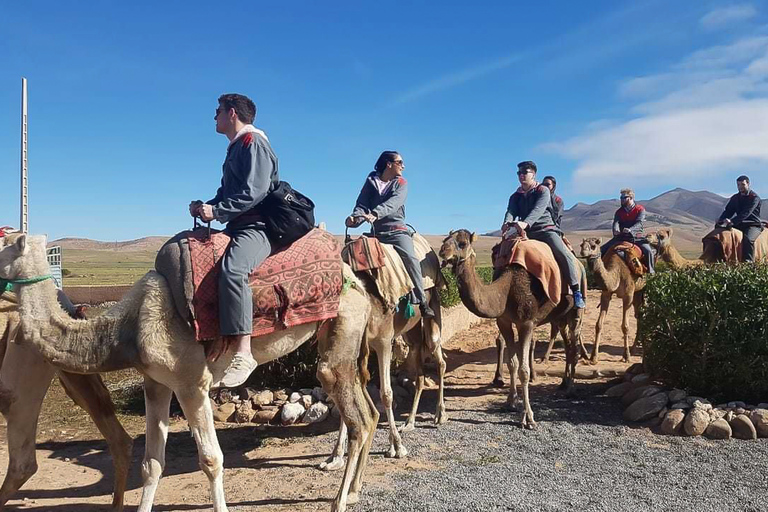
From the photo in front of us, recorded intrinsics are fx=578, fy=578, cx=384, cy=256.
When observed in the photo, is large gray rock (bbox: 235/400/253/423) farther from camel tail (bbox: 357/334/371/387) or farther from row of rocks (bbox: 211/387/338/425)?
camel tail (bbox: 357/334/371/387)

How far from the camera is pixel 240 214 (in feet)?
13.8

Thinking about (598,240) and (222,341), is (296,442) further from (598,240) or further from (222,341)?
(598,240)

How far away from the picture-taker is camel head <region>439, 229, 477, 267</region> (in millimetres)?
7098

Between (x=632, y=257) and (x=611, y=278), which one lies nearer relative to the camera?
(x=611, y=278)

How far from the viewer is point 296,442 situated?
679 centimetres

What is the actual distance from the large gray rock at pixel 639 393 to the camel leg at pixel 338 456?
414 centimetres

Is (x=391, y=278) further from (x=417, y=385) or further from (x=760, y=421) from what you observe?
(x=760, y=421)

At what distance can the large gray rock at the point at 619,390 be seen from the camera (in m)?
8.38

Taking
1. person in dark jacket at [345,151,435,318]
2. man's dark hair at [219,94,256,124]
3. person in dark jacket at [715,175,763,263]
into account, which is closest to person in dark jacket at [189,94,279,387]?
man's dark hair at [219,94,256,124]

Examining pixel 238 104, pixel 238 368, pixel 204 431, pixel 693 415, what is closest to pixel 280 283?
pixel 238 368

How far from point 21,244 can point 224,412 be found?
14.7ft

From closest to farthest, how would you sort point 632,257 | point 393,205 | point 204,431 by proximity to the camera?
1. point 204,431
2. point 393,205
3. point 632,257

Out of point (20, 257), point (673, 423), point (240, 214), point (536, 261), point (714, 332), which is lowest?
point (673, 423)

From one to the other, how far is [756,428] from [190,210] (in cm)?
643
